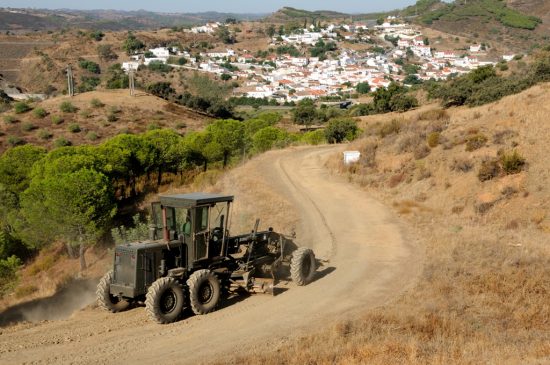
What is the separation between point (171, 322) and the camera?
1198cm

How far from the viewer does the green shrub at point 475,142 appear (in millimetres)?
27356

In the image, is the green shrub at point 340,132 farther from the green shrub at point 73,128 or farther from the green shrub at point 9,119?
the green shrub at point 9,119

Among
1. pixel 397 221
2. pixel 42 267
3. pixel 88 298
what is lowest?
pixel 42 267

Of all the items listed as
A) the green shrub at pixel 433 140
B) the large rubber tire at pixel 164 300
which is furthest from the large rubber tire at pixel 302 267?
the green shrub at pixel 433 140

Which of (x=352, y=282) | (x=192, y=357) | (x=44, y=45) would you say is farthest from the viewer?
(x=44, y=45)

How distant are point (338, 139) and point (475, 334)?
36.7 m

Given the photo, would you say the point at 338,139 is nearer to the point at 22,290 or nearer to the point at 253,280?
the point at 22,290

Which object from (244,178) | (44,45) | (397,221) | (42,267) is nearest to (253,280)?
(397,221)

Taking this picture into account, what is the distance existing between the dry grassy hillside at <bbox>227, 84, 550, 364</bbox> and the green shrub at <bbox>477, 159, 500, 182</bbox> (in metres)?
0.06

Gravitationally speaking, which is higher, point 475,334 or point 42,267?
point 475,334

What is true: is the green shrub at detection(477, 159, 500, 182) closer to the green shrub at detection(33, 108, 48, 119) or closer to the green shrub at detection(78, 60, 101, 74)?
the green shrub at detection(33, 108, 48, 119)

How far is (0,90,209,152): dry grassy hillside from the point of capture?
60688mm

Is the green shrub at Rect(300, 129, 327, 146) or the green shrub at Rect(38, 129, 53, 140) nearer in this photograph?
the green shrub at Rect(300, 129, 327, 146)

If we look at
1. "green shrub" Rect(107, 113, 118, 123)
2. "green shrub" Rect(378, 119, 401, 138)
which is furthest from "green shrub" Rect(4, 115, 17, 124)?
"green shrub" Rect(378, 119, 401, 138)
